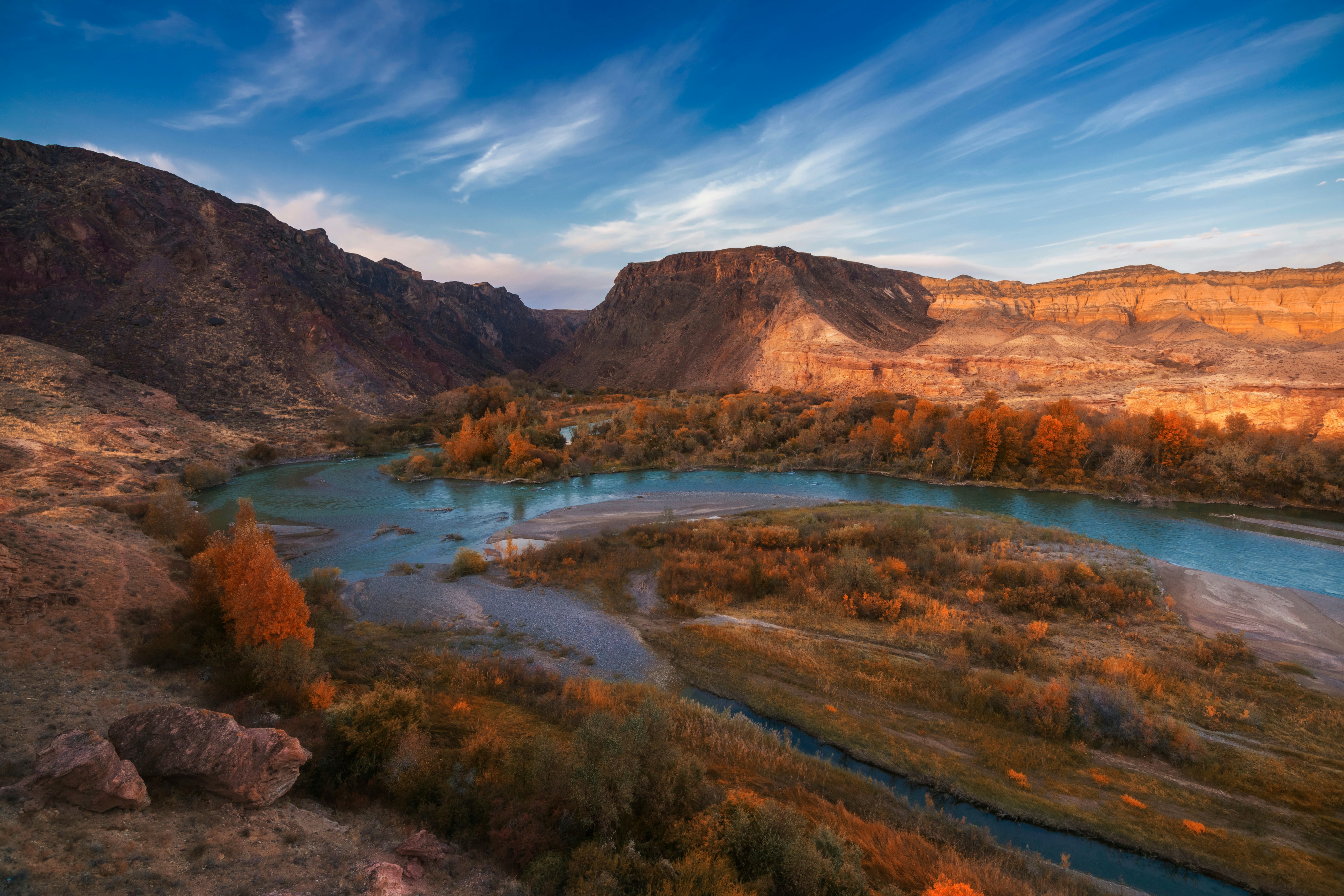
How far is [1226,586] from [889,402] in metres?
34.3

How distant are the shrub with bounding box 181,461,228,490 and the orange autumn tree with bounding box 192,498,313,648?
2954 centimetres

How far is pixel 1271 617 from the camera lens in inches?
674

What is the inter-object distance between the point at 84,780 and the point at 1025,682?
16.0m

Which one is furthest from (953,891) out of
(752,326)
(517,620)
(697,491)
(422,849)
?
(752,326)

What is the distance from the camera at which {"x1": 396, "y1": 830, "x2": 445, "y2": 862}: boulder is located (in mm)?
6789

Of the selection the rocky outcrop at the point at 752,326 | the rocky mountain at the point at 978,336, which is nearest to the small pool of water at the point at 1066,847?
the rocky mountain at the point at 978,336

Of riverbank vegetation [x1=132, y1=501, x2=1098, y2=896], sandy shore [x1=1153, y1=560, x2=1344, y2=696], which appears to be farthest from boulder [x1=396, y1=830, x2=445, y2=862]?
sandy shore [x1=1153, y1=560, x2=1344, y2=696]

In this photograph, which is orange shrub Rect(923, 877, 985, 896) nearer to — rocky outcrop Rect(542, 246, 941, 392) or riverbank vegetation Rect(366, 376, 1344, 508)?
riverbank vegetation Rect(366, 376, 1344, 508)

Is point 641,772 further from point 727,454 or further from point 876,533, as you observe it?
point 727,454

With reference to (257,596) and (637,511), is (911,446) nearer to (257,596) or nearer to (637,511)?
(637,511)

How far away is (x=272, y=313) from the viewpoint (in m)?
63.2

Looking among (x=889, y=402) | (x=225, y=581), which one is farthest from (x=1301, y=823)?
(x=889, y=402)

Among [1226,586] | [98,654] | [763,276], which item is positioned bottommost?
[1226,586]

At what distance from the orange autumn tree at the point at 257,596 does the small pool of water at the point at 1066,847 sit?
11424 mm
